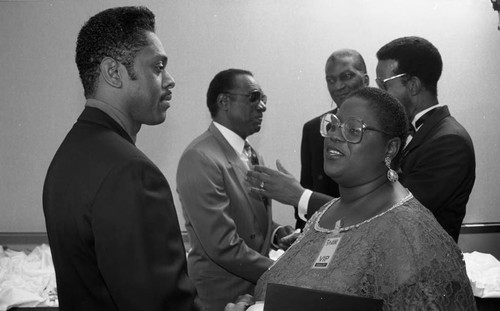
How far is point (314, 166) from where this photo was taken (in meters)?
3.84

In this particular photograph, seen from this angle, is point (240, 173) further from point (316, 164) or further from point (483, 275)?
point (483, 275)

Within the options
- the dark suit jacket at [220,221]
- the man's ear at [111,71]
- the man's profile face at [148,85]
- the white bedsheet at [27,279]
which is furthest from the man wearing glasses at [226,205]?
the white bedsheet at [27,279]

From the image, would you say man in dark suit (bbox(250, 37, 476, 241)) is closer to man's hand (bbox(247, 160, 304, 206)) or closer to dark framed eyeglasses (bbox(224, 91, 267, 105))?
man's hand (bbox(247, 160, 304, 206))

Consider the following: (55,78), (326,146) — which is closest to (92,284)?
(326,146)

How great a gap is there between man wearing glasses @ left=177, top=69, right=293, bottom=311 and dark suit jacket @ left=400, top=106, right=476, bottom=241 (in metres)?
0.72

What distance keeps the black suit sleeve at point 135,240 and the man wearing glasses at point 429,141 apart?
4.59 feet

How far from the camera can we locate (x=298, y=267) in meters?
1.96

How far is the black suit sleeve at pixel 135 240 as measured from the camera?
1464mm

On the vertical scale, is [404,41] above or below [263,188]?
above

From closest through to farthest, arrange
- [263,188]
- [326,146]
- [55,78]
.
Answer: [326,146], [263,188], [55,78]

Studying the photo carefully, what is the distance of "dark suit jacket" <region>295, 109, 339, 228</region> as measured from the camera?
12.2 ft

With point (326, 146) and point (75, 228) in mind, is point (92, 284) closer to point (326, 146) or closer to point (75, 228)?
point (75, 228)

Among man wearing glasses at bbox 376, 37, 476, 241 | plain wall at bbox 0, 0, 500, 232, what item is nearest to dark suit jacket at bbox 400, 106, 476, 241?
man wearing glasses at bbox 376, 37, 476, 241

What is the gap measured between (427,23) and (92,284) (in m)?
4.18
